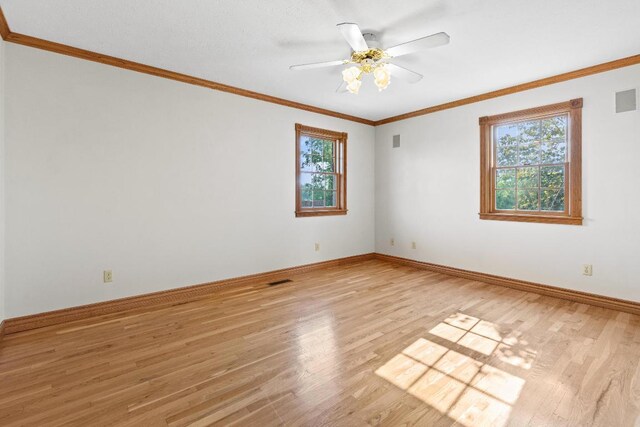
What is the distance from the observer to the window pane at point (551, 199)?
388cm

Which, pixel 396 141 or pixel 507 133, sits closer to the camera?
pixel 507 133

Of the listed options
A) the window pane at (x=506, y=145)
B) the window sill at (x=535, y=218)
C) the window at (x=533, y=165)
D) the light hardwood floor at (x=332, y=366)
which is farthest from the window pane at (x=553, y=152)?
the light hardwood floor at (x=332, y=366)

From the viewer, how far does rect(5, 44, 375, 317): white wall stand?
288cm

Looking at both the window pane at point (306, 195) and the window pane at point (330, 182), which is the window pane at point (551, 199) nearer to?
the window pane at point (330, 182)

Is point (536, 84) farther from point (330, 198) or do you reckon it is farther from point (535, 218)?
point (330, 198)

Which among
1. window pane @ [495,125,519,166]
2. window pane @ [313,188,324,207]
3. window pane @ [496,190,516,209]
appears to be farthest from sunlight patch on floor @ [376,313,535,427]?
window pane @ [313,188,324,207]

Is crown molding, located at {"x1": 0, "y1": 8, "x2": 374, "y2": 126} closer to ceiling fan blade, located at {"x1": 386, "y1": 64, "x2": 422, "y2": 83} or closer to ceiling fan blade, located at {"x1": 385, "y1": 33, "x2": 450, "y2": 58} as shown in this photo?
ceiling fan blade, located at {"x1": 386, "y1": 64, "x2": 422, "y2": 83}

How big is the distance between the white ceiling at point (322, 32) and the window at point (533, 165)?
0.56 meters

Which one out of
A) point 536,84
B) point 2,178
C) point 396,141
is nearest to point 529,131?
point 536,84

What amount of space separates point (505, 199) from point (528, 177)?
0.40 meters

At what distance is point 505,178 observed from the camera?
4.39m

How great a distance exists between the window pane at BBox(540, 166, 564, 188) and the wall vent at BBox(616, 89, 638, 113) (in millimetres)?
793

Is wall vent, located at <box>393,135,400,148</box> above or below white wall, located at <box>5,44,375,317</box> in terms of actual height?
above

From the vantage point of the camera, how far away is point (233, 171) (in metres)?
4.21
